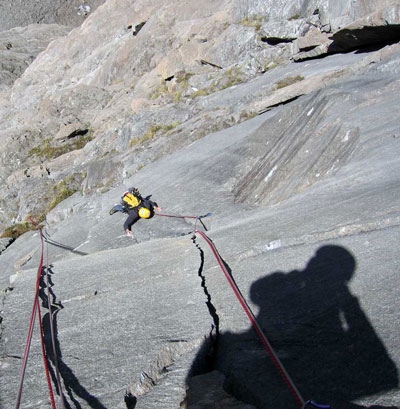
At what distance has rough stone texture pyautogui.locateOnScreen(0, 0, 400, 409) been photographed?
11.2 feet

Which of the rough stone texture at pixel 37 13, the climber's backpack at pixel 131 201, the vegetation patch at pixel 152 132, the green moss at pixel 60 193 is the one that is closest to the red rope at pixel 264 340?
the climber's backpack at pixel 131 201

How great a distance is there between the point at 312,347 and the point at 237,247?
8.20 ft

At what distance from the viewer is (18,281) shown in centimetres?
→ 652

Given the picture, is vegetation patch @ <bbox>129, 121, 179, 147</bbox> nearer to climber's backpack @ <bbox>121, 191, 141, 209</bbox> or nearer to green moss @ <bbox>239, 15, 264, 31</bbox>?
climber's backpack @ <bbox>121, 191, 141, 209</bbox>

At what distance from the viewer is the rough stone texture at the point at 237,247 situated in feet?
11.2

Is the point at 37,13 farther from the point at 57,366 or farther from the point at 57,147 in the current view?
the point at 57,366

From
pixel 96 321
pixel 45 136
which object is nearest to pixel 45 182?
pixel 45 136

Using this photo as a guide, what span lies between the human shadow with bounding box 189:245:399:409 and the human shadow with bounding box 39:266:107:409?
1.26m

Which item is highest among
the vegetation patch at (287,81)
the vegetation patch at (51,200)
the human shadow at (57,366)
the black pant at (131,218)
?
the vegetation patch at (287,81)

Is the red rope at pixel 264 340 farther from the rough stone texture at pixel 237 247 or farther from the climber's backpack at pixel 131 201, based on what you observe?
the climber's backpack at pixel 131 201

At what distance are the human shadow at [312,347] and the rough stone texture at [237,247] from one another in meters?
0.01

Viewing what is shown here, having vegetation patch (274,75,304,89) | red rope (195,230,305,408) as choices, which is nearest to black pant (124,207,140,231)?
red rope (195,230,305,408)

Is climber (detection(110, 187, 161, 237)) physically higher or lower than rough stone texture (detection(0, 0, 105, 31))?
lower

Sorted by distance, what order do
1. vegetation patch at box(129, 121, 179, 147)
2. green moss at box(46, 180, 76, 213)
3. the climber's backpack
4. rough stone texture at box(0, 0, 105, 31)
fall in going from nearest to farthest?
1. the climber's backpack
2. green moss at box(46, 180, 76, 213)
3. vegetation patch at box(129, 121, 179, 147)
4. rough stone texture at box(0, 0, 105, 31)
